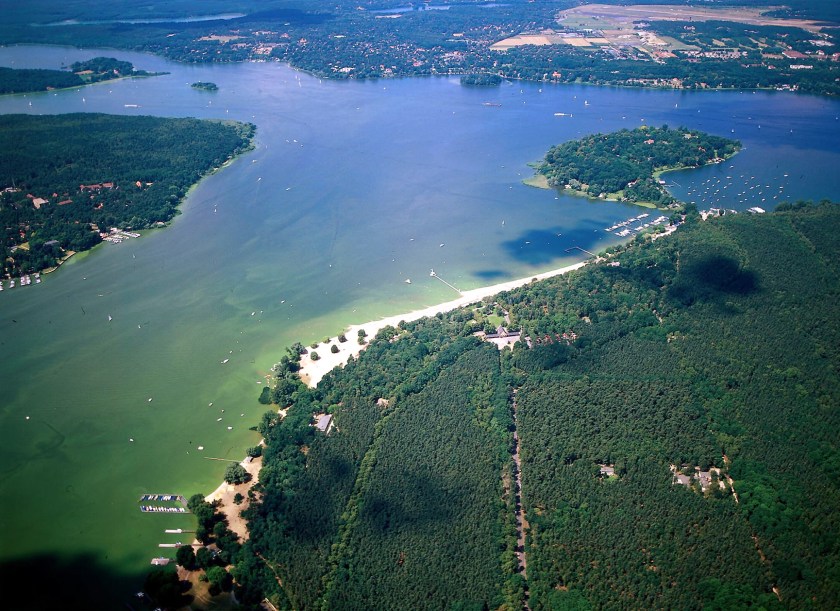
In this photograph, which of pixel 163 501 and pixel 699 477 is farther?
pixel 163 501

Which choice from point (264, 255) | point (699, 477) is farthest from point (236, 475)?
point (264, 255)

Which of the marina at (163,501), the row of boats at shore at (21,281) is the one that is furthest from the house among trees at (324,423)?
the row of boats at shore at (21,281)

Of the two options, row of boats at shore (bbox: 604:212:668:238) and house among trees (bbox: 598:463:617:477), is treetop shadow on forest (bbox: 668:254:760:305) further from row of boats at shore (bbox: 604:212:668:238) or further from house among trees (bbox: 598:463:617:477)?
house among trees (bbox: 598:463:617:477)

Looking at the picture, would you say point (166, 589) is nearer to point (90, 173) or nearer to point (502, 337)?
point (502, 337)

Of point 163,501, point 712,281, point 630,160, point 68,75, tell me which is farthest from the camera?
point 68,75

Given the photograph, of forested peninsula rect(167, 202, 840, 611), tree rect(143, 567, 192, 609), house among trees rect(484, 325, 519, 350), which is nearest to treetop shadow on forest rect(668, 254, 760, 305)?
forested peninsula rect(167, 202, 840, 611)

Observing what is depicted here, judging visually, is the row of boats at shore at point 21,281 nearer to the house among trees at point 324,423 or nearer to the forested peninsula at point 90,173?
the forested peninsula at point 90,173

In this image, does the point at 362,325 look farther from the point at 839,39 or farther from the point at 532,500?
the point at 839,39
